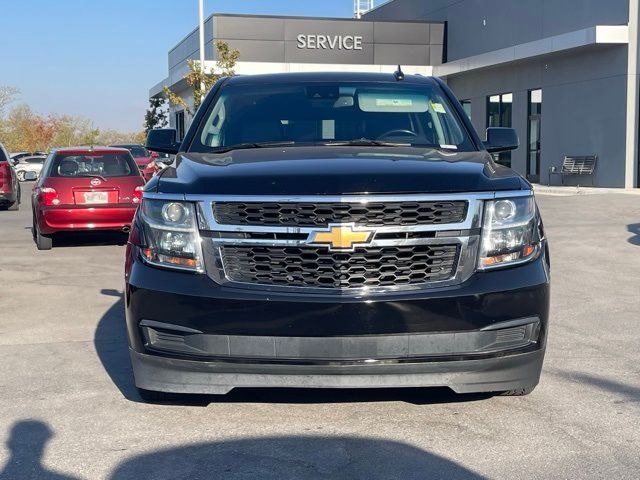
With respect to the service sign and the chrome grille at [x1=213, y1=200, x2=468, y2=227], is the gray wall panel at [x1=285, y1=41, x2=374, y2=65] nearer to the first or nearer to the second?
the service sign

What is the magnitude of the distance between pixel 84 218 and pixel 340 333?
30.0ft

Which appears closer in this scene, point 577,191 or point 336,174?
point 336,174

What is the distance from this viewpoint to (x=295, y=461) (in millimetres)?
4023

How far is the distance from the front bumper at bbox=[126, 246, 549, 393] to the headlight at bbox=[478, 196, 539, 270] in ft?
0.24

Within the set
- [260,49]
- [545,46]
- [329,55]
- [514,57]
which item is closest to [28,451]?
[545,46]

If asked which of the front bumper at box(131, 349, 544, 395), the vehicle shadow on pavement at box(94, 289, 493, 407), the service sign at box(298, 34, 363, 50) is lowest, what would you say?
the vehicle shadow on pavement at box(94, 289, 493, 407)

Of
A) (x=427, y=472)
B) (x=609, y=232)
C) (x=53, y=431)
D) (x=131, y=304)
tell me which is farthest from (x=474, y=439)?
(x=609, y=232)

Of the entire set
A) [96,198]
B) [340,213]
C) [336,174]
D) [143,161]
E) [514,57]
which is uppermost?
[514,57]

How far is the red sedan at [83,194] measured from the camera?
12.4 meters

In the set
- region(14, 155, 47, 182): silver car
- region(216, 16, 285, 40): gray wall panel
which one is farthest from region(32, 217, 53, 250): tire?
region(14, 155, 47, 182): silver car

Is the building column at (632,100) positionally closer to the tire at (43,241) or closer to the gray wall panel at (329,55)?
the gray wall panel at (329,55)

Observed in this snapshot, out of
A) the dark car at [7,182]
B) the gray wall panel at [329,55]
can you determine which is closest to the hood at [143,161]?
the dark car at [7,182]

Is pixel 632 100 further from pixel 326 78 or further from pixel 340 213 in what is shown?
pixel 340 213

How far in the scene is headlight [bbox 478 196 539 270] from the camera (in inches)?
168
